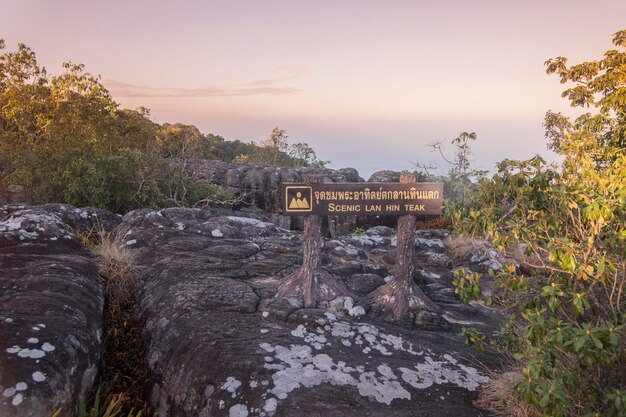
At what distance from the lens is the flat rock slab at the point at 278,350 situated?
5086 millimetres

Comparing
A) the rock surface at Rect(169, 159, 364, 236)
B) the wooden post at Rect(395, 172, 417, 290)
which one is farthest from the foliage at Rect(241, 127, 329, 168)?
the wooden post at Rect(395, 172, 417, 290)

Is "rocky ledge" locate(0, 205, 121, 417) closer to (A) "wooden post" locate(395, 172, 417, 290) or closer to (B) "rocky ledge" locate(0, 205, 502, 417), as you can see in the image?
(B) "rocky ledge" locate(0, 205, 502, 417)

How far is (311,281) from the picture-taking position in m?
7.35

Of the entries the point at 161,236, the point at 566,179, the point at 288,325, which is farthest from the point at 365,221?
the point at 566,179

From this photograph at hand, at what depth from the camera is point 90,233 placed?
1077 cm

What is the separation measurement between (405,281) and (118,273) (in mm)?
5085

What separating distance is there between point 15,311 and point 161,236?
443 cm

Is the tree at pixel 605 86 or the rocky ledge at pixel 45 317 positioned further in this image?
the tree at pixel 605 86

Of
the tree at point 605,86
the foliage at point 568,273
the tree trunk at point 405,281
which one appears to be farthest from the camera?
the tree at point 605,86

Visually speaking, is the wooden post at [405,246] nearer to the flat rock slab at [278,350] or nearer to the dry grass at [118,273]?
the flat rock slab at [278,350]

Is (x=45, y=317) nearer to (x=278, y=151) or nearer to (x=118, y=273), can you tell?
(x=118, y=273)

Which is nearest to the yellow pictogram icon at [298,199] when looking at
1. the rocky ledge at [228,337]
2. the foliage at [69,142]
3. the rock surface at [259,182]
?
the rocky ledge at [228,337]

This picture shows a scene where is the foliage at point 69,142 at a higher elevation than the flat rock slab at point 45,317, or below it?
higher

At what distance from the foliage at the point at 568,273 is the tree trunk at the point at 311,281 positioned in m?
2.50
